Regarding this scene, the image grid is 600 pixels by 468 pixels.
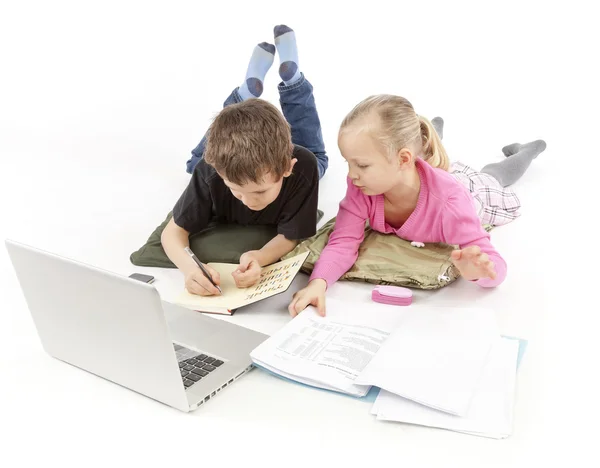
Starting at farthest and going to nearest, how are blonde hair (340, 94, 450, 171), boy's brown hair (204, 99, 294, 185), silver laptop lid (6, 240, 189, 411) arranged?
blonde hair (340, 94, 450, 171)
boy's brown hair (204, 99, 294, 185)
silver laptop lid (6, 240, 189, 411)

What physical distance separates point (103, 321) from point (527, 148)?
192cm

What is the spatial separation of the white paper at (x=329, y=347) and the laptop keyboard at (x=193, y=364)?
4.0 inches

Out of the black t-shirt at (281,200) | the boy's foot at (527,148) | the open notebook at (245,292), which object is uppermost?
the black t-shirt at (281,200)

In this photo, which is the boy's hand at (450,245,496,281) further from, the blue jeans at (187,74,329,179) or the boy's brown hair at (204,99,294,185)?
the blue jeans at (187,74,329,179)

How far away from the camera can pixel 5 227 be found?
7.55ft

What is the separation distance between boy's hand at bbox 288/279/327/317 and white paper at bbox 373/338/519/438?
0.37m

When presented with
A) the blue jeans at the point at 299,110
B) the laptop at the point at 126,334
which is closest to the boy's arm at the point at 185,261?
the laptop at the point at 126,334

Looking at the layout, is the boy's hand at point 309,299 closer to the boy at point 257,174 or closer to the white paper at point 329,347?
the white paper at point 329,347

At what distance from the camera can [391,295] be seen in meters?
1.76

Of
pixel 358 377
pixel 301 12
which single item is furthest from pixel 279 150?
pixel 301 12

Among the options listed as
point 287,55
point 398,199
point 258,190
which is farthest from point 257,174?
point 287,55

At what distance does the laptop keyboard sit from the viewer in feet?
4.77

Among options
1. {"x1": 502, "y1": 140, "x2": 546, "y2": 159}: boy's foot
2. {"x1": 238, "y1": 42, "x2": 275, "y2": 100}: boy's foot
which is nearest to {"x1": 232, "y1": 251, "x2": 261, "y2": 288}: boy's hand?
{"x1": 238, "y1": 42, "x2": 275, "y2": 100}: boy's foot

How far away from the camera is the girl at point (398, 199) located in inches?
67.5
